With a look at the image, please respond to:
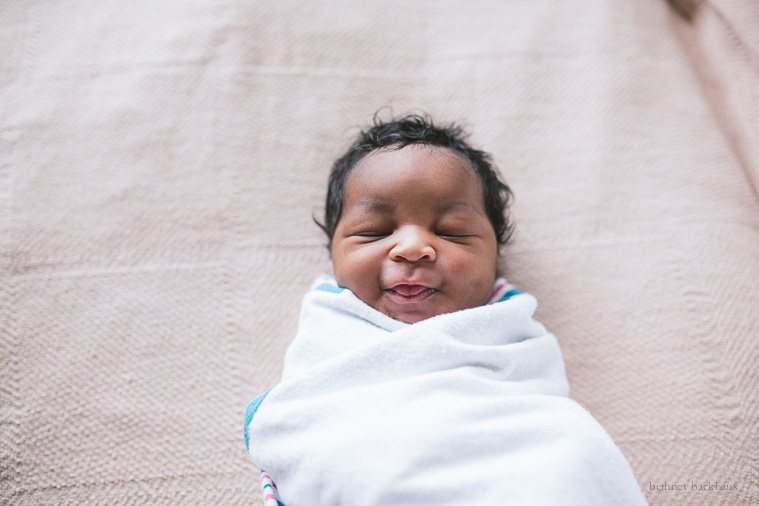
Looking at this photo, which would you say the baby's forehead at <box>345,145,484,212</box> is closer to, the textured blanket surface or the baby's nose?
the baby's nose

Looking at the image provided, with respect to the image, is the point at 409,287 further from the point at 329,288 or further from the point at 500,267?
the point at 500,267

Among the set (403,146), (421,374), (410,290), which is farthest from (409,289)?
(403,146)

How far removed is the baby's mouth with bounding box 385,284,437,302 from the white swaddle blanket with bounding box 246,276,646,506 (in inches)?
1.6

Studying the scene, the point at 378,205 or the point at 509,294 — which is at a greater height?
the point at 378,205

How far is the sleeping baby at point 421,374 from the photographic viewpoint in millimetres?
691

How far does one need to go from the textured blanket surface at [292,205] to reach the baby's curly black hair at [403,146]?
0.30 ft

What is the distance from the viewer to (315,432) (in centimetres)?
75

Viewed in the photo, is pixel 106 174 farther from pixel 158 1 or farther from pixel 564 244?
pixel 564 244

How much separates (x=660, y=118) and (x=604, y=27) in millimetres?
259

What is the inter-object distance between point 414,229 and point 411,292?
102 mm

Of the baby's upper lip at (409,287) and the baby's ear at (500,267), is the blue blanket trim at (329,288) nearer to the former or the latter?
the baby's upper lip at (409,287)

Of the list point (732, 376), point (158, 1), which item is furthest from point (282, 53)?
point (732, 376)

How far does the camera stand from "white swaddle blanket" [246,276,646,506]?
0.68 meters

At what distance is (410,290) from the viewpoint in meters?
0.84
